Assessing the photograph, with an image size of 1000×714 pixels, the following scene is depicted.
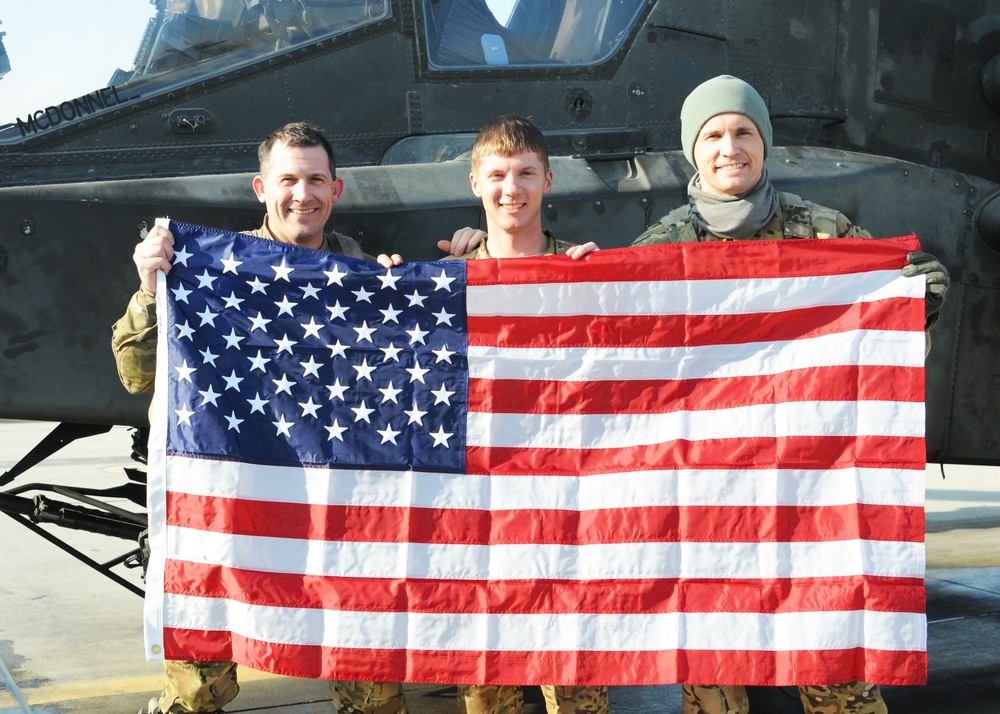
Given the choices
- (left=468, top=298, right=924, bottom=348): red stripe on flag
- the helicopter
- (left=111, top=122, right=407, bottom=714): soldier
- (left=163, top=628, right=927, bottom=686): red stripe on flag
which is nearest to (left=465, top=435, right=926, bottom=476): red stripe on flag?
(left=468, top=298, right=924, bottom=348): red stripe on flag

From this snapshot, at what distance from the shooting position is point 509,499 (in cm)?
353

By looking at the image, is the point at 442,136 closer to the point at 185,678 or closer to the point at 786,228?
the point at 786,228

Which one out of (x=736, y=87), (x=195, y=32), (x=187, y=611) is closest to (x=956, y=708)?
(x=736, y=87)

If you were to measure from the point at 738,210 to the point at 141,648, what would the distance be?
3.89 m

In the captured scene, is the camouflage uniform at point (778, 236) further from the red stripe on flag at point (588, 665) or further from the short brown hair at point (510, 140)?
the short brown hair at point (510, 140)

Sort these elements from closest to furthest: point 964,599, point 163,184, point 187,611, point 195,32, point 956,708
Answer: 1. point 187,611
2. point 163,184
3. point 195,32
4. point 956,708
5. point 964,599

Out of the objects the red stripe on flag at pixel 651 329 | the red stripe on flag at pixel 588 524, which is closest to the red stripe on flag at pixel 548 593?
the red stripe on flag at pixel 588 524

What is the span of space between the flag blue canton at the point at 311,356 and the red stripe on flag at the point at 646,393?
13 centimetres

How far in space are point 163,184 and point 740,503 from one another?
221 cm

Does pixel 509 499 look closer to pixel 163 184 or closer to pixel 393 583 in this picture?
pixel 393 583

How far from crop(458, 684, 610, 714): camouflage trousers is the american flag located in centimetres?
15

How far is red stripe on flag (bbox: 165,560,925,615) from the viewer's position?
3.40m

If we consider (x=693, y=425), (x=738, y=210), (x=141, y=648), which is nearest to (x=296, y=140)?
(x=738, y=210)

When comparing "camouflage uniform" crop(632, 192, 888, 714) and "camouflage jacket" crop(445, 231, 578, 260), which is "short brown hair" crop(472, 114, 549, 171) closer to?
"camouflage jacket" crop(445, 231, 578, 260)
